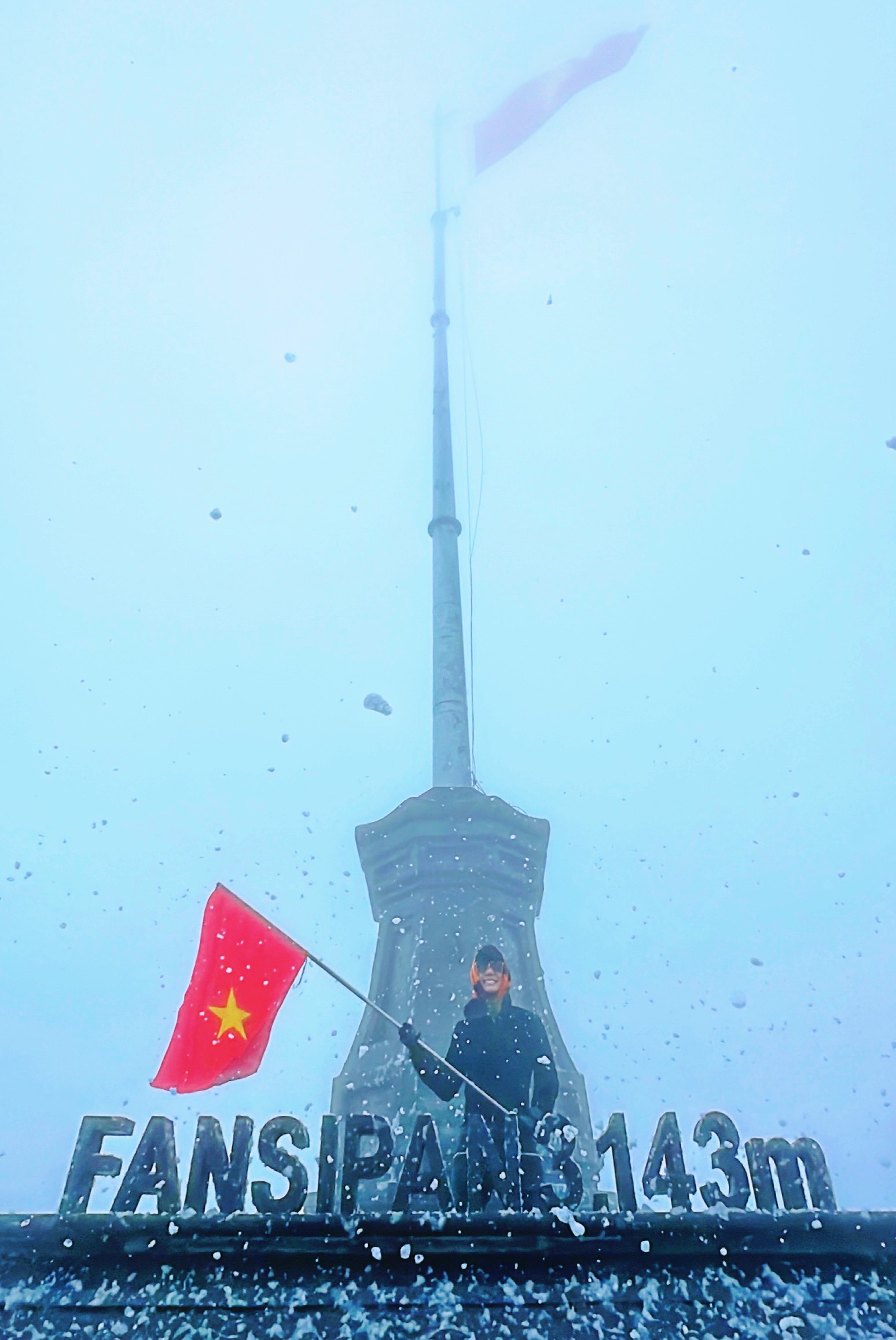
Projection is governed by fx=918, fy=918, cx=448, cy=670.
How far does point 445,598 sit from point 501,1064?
12.5 metres

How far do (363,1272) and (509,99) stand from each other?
2468cm

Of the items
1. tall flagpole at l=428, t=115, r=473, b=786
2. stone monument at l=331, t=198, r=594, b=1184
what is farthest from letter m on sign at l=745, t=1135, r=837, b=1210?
tall flagpole at l=428, t=115, r=473, b=786

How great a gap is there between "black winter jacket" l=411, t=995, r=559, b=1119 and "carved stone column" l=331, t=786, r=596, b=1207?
5.25 metres

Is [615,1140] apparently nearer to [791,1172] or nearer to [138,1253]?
[791,1172]

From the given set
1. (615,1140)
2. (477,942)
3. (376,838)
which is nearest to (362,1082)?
(477,942)

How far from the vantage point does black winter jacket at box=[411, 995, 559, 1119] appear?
24.8 feet

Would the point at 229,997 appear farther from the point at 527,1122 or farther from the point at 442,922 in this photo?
the point at 442,922

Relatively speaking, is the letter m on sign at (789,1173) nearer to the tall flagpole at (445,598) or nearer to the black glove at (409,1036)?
the black glove at (409,1036)

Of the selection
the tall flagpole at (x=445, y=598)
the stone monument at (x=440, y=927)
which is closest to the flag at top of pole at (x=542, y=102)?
the tall flagpole at (x=445, y=598)

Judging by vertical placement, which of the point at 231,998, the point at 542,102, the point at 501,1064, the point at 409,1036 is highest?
the point at 542,102

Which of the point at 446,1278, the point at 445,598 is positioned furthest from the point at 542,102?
the point at 446,1278

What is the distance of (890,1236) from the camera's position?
5965 mm

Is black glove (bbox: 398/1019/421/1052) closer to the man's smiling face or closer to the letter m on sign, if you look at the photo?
the man's smiling face

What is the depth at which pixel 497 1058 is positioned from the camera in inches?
307
